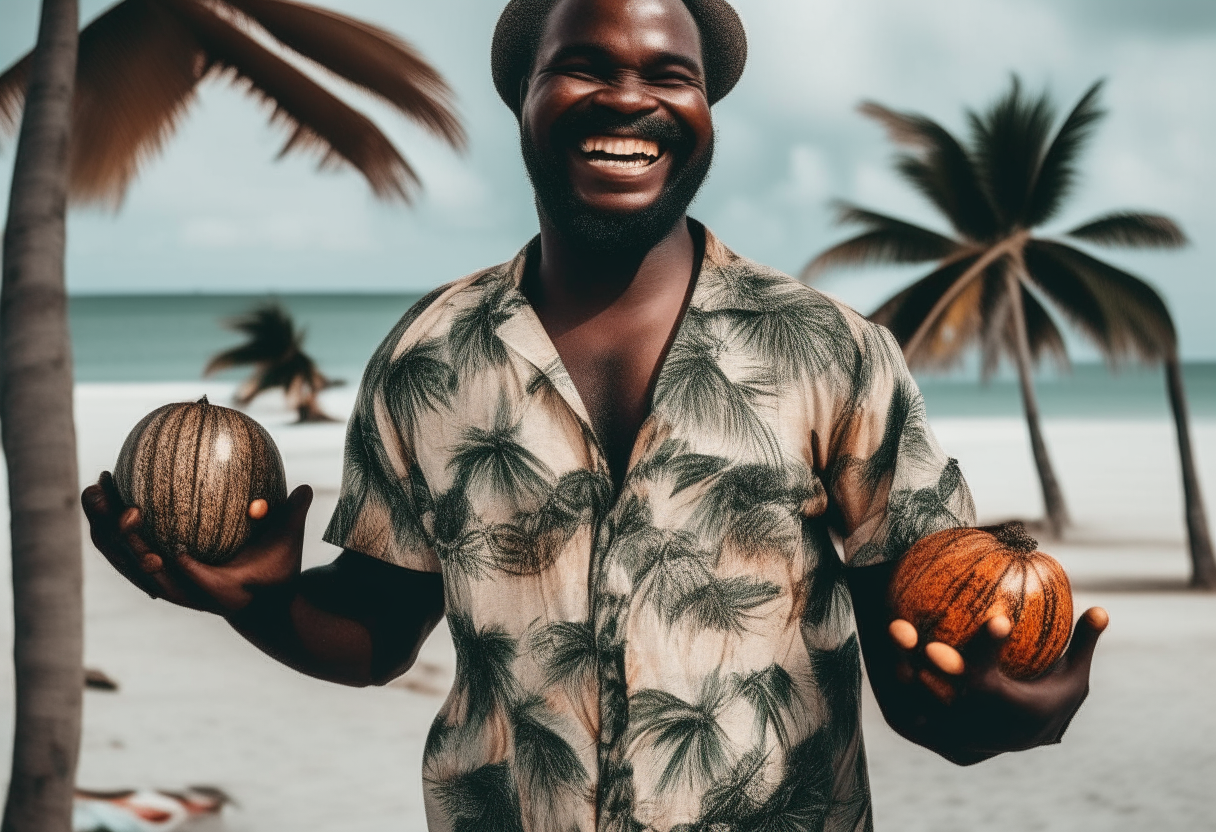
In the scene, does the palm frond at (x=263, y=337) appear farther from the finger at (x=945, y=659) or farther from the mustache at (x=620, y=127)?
the finger at (x=945, y=659)

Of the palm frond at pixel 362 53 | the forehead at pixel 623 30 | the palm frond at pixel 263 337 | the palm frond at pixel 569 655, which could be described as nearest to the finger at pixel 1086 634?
the palm frond at pixel 569 655

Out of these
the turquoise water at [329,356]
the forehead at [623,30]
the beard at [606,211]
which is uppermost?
the forehead at [623,30]

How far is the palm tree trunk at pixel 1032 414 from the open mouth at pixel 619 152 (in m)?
17.8

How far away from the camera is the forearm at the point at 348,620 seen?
6.75 ft

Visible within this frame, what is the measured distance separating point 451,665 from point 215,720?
272cm

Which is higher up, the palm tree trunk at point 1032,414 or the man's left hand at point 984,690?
the man's left hand at point 984,690

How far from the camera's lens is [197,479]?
1925 millimetres

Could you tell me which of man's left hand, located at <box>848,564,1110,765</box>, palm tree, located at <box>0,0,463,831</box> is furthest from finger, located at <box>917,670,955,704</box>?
palm tree, located at <box>0,0,463,831</box>

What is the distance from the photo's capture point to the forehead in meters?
1.94

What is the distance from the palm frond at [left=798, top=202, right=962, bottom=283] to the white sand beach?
5.73m

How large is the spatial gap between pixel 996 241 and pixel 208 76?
1381cm

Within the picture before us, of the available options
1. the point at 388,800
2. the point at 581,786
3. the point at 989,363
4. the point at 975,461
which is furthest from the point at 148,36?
the point at 975,461

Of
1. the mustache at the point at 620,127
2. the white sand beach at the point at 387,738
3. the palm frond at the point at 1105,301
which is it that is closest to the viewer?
the mustache at the point at 620,127

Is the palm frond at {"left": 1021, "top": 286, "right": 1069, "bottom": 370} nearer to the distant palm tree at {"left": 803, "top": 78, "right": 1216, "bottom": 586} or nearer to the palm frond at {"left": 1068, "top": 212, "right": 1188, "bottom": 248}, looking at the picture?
the distant palm tree at {"left": 803, "top": 78, "right": 1216, "bottom": 586}
